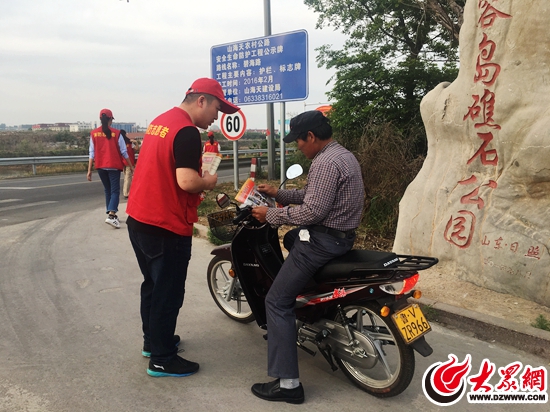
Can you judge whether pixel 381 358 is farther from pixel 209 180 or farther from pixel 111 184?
pixel 111 184

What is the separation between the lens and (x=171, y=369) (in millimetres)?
3213

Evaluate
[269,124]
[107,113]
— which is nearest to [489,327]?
[107,113]

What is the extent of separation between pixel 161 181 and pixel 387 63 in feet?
43.6

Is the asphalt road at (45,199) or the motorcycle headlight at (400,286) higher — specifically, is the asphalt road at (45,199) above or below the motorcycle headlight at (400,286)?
below

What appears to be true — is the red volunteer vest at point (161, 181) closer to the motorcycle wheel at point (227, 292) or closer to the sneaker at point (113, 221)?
the motorcycle wheel at point (227, 292)

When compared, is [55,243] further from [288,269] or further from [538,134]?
[538,134]

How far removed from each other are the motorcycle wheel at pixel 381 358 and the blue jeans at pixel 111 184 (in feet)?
19.3

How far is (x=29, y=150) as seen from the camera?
84.1 feet

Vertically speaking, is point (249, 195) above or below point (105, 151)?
below

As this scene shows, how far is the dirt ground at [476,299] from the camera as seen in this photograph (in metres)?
4.04

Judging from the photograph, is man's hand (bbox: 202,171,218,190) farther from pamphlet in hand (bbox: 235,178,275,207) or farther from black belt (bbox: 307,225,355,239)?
black belt (bbox: 307,225,355,239)

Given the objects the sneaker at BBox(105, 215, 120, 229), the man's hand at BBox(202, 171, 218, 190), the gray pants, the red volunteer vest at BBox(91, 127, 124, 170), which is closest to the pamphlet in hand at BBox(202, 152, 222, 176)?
the man's hand at BBox(202, 171, 218, 190)

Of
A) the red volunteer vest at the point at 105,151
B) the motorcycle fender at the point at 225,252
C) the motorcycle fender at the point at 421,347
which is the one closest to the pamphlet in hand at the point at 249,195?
the motorcycle fender at the point at 225,252

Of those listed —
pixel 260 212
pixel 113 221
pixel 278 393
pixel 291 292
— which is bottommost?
pixel 278 393
